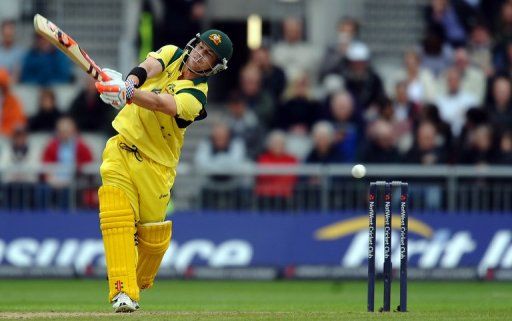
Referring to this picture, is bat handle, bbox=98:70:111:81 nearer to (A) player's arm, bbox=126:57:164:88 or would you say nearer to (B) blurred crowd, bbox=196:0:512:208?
(A) player's arm, bbox=126:57:164:88

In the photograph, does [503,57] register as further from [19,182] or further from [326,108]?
[19,182]

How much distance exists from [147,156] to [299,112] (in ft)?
31.7

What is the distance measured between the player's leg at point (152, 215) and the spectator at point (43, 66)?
10232mm

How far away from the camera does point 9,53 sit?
77.2ft

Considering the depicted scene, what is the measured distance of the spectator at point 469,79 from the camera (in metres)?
23.2

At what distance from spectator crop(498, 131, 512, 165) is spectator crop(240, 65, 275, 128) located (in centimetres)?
369

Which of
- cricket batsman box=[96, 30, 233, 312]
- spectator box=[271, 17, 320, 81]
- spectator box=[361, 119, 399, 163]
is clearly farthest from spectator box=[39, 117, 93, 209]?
cricket batsman box=[96, 30, 233, 312]

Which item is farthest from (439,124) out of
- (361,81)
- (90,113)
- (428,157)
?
(90,113)

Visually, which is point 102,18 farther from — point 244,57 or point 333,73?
point 333,73

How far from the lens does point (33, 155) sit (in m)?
22.1

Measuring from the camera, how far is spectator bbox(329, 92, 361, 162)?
71.5 ft

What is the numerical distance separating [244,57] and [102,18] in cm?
269

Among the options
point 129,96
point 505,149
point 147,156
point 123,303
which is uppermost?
point 129,96

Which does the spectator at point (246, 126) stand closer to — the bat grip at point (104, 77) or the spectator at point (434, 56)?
the spectator at point (434, 56)
